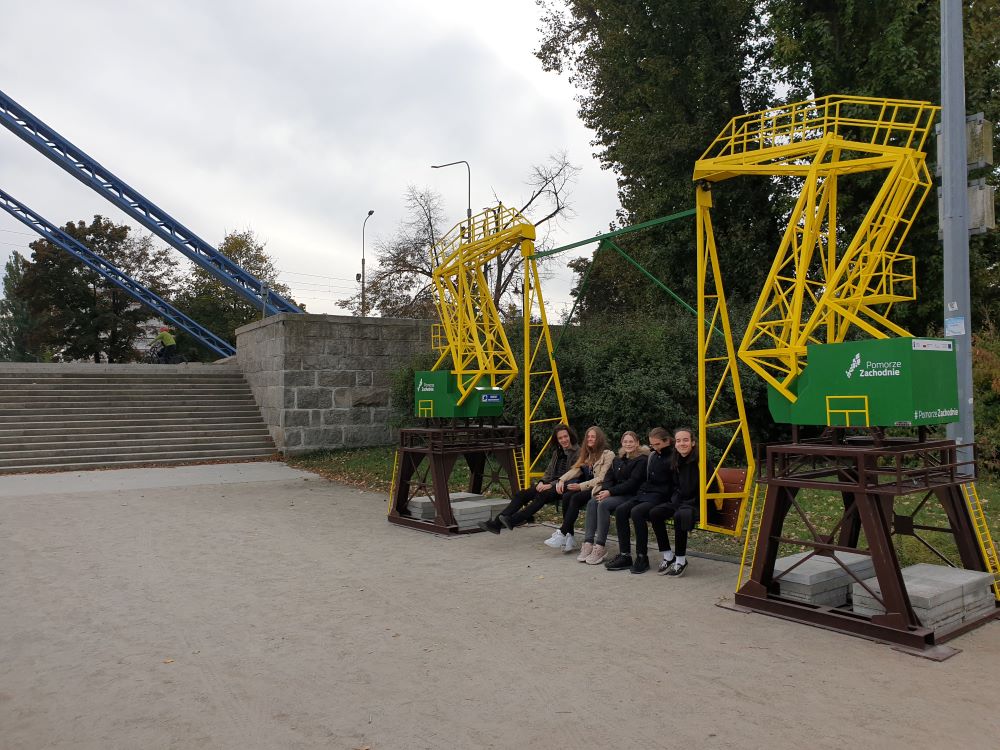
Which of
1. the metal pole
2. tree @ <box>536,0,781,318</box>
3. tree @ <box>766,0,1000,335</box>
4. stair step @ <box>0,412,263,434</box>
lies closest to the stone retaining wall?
stair step @ <box>0,412,263,434</box>

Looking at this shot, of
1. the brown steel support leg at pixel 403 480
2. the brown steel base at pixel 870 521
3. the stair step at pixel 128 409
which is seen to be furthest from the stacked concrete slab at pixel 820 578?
the stair step at pixel 128 409

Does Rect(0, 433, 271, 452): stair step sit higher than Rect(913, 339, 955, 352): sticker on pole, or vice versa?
Rect(913, 339, 955, 352): sticker on pole

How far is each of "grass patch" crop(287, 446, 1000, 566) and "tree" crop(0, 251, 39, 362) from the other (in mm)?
45598

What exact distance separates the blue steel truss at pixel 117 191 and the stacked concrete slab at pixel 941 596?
84.9 ft

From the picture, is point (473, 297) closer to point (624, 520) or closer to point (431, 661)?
point (624, 520)

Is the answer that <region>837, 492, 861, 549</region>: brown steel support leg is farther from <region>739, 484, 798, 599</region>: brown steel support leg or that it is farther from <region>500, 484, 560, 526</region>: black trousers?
<region>500, 484, 560, 526</region>: black trousers

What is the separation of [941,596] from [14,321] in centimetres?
6861

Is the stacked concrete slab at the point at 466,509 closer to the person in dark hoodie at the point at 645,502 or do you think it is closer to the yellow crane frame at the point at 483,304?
the yellow crane frame at the point at 483,304

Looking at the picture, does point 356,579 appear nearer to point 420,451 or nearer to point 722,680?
point 420,451

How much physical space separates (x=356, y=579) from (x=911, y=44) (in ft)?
52.4

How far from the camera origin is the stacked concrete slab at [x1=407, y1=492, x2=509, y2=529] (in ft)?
30.8

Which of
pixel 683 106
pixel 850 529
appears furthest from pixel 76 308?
pixel 850 529

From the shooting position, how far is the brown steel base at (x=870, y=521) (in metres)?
5.16

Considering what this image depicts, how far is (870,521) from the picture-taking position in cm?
531
